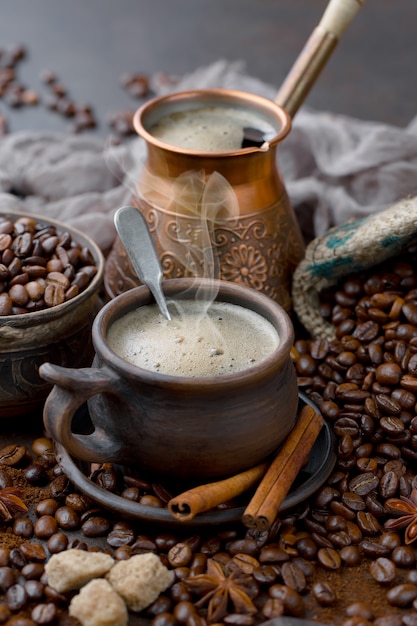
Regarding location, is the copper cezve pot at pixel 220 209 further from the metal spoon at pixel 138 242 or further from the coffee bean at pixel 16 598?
the coffee bean at pixel 16 598

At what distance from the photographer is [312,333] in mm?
2109

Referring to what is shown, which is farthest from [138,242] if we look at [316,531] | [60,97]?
[60,97]

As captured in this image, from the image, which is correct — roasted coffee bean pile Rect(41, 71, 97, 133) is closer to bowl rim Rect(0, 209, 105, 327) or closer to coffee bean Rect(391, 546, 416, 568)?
bowl rim Rect(0, 209, 105, 327)

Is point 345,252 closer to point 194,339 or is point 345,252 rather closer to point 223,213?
point 223,213

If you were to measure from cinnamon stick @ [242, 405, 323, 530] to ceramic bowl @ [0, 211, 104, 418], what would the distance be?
54 centimetres

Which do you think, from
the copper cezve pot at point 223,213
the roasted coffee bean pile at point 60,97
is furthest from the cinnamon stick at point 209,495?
the roasted coffee bean pile at point 60,97

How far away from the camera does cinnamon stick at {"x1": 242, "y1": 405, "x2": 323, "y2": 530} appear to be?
1.44 meters

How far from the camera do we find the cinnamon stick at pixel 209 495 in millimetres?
1424

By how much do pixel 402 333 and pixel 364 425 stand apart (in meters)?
0.24

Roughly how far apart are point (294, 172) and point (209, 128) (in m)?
0.69

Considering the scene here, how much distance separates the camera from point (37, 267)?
183 cm

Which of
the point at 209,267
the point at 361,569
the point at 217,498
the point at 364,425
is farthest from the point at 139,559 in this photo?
the point at 209,267

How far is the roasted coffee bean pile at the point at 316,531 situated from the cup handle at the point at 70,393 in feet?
0.55

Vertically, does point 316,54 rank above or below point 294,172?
above
